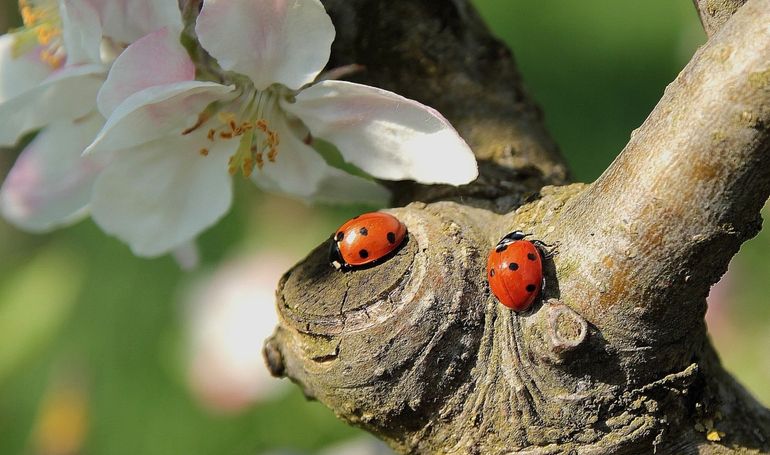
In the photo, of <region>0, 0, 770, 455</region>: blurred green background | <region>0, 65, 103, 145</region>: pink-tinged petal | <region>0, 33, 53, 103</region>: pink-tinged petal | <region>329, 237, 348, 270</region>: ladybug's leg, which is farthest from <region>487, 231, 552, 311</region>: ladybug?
<region>0, 0, 770, 455</region>: blurred green background

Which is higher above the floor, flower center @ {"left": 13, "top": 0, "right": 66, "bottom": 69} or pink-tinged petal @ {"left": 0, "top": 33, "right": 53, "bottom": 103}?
flower center @ {"left": 13, "top": 0, "right": 66, "bottom": 69}

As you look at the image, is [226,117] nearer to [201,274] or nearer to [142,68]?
[142,68]

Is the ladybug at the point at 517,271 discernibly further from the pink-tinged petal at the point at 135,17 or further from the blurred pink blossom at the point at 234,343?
the blurred pink blossom at the point at 234,343

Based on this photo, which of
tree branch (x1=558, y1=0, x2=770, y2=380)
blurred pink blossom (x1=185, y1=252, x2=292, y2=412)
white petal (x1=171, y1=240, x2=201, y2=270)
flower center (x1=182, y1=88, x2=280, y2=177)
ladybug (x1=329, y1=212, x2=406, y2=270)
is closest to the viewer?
tree branch (x1=558, y1=0, x2=770, y2=380)

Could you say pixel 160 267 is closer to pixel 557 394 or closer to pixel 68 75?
pixel 68 75

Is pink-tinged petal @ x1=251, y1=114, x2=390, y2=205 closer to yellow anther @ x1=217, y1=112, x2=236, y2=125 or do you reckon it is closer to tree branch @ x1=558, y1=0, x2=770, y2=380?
yellow anther @ x1=217, y1=112, x2=236, y2=125

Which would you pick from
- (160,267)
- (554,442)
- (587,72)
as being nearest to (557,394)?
(554,442)
